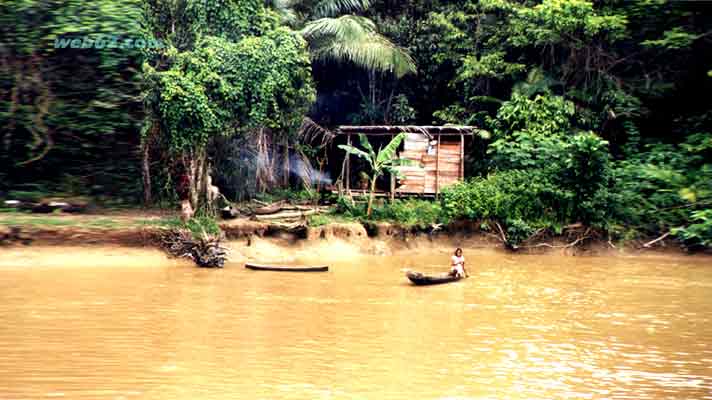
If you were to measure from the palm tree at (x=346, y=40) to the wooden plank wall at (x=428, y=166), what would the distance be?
2.30m

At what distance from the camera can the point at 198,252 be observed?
51.4ft

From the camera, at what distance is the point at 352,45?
69.7ft

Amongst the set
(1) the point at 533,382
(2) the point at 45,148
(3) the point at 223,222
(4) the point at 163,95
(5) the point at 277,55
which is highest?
(5) the point at 277,55

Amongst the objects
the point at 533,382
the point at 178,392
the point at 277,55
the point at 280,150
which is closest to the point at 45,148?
the point at 277,55

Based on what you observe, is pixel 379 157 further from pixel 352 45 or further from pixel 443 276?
pixel 443 276

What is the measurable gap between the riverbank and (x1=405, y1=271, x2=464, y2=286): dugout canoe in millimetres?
3889

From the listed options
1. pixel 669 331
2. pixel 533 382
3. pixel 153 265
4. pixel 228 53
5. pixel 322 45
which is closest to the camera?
pixel 533 382

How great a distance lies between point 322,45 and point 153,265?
28.2ft

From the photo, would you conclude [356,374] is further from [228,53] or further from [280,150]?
[280,150]

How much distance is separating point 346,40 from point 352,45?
0.20 m

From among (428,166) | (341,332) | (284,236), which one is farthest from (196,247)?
(428,166)

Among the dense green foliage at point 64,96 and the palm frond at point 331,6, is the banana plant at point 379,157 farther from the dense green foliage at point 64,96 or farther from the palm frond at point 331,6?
the dense green foliage at point 64,96

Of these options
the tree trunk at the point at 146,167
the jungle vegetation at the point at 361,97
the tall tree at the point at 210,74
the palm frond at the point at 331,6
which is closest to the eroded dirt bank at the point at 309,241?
the jungle vegetation at the point at 361,97

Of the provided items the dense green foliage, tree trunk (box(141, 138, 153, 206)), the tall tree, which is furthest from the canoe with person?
tree trunk (box(141, 138, 153, 206))
